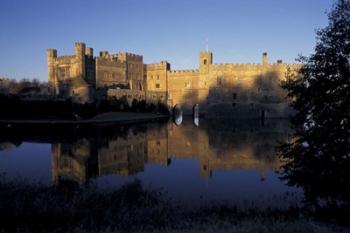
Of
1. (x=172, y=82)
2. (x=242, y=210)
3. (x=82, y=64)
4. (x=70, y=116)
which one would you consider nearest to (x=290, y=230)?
(x=242, y=210)

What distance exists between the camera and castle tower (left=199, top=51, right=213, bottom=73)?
47.9 m

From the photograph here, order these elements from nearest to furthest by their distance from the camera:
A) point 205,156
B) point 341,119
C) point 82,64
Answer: point 341,119, point 205,156, point 82,64

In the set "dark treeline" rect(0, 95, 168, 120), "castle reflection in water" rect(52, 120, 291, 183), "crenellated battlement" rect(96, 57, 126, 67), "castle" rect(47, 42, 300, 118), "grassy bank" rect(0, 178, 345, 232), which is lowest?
"castle reflection in water" rect(52, 120, 291, 183)

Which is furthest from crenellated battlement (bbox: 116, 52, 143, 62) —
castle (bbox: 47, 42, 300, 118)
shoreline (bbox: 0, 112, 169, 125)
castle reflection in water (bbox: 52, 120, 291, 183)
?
castle reflection in water (bbox: 52, 120, 291, 183)

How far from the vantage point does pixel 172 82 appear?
51.8m

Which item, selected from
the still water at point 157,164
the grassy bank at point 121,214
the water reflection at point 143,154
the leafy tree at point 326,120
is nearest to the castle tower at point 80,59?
the still water at point 157,164

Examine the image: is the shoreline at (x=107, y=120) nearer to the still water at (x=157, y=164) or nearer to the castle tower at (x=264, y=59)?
the still water at (x=157, y=164)

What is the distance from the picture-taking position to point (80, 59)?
40312 millimetres

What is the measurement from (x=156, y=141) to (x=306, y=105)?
1314 cm

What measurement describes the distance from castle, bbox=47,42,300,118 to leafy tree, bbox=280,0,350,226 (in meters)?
33.1

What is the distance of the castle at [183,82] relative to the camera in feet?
136

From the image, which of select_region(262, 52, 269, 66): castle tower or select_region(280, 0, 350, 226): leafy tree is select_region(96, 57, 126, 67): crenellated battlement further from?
select_region(280, 0, 350, 226): leafy tree

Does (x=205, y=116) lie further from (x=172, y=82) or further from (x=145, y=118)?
(x=145, y=118)

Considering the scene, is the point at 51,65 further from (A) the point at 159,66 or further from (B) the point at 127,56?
(A) the point at 159,66
